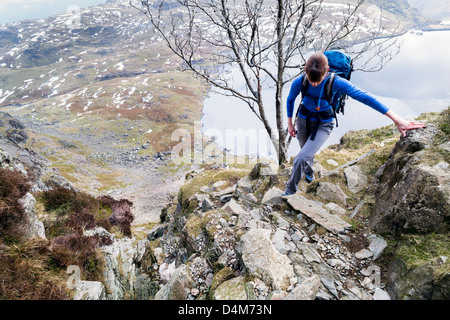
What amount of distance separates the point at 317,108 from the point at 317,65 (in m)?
1.35

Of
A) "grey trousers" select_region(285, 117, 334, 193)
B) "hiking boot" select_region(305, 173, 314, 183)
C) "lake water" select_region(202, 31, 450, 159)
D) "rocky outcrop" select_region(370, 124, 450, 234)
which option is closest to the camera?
"rocky outcrop" select_region(370, 124, 450, 234)

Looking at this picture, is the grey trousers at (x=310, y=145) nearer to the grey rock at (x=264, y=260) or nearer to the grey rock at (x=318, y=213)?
the grey rock at (x=318, y=213)

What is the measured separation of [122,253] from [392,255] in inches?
516

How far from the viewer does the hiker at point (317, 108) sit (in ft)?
15.9

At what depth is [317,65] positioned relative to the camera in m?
4.84

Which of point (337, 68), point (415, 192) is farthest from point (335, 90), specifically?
point (415, 192)

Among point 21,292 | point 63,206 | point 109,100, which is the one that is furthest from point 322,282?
point 109,100

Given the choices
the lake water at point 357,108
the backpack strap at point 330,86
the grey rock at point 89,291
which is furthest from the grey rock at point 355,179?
the lake water at point 357,108

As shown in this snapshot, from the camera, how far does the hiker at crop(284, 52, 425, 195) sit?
4.84 m

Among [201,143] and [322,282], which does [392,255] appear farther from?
[201,143]

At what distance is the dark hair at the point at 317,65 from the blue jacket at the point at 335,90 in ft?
1.79

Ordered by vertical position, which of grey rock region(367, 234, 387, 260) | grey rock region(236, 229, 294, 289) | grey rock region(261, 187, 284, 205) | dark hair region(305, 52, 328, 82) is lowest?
grey rock region(261, 187, 284, 205)

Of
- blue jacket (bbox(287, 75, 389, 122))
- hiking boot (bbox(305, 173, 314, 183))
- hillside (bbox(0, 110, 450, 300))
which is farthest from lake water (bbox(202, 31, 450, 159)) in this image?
blue jacket (bbox(287, 75, 389, 122))

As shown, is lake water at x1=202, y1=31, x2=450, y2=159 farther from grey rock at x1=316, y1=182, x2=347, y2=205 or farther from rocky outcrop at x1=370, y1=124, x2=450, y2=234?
rocky outcrop at x1=370, y1=124, x2=450, y2=234
